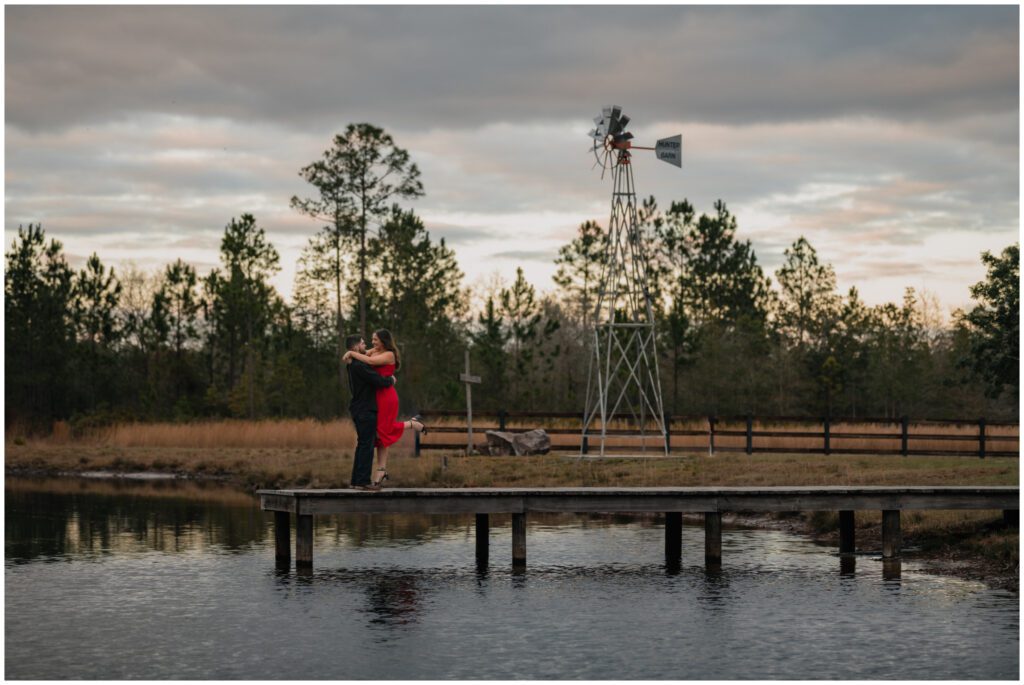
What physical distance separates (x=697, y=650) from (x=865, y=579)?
238 inches

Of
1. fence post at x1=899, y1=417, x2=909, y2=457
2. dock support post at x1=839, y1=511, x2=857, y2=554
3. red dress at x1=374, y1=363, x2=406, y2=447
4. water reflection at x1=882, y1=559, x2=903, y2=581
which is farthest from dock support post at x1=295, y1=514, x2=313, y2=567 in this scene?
fence post at x1=899, y1=417, x2=909, y2=457

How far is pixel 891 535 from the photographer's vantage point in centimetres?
2189

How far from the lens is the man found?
1909 centimetres

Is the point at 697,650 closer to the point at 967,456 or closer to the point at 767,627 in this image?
the point at 767,627

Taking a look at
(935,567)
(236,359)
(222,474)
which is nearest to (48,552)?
(935,567)

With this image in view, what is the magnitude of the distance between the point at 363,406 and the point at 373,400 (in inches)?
6.3

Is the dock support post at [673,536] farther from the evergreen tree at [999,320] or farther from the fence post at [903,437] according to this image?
the fence post at [903,437]

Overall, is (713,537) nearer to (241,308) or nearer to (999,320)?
(999,320)

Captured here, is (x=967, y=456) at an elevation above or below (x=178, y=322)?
below

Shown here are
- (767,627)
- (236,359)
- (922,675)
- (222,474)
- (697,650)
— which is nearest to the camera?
(922,675)

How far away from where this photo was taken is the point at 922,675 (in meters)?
13.4

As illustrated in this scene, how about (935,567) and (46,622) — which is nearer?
(46,622)

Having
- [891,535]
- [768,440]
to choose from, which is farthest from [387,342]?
[768,440]

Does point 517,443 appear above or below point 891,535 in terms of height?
above
